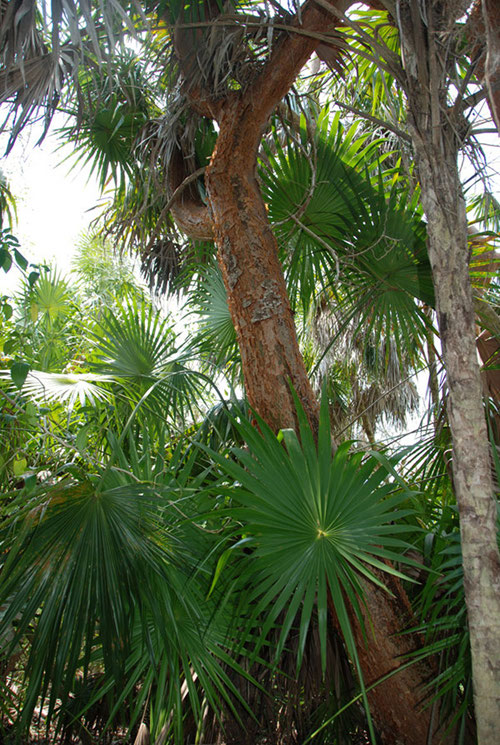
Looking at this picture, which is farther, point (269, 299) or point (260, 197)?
point (260, 197)

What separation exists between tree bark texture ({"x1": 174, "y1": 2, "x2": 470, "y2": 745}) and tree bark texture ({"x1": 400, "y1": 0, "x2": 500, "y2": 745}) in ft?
2.04

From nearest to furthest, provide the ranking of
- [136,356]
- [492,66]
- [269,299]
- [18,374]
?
[492,66]
[18,374]
[269,299]
[136,356]

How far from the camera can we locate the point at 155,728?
5.69ft

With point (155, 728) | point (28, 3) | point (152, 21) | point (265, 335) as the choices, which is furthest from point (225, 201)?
point (155, 728)

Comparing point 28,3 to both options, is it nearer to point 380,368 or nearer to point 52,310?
point 52,310

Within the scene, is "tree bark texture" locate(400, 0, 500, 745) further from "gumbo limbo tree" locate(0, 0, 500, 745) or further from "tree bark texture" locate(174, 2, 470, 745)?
"tree bark texture" locate(174, 2, 470, 745)

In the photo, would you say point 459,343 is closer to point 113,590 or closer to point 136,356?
point 113,590

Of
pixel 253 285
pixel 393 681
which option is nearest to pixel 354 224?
pixel 253 285

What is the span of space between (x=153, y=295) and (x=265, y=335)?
2.51m

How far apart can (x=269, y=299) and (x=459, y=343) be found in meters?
0.94

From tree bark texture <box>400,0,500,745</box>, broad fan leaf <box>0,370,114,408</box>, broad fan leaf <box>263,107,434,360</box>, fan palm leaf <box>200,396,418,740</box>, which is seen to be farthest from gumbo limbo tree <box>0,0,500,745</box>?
broad fan leaf <box>0,370,114,408</box>

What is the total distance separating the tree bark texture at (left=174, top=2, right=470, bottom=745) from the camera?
1.84m

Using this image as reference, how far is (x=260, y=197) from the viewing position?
2.41 m

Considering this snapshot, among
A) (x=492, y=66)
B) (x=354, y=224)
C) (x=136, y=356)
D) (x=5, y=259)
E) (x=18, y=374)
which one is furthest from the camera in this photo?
(x=136, y=356)
